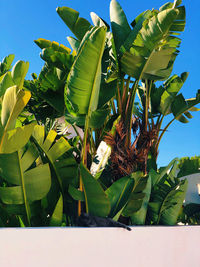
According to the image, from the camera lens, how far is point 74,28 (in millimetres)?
4441

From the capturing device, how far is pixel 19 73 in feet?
11.0

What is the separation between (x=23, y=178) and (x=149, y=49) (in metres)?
2.47

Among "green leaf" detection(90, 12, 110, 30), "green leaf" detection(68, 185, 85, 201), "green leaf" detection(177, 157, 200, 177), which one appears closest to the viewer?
"green leaf" detection(68, 185, 85, 201)

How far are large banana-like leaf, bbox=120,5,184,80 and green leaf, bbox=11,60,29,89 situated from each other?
1411 millimetres

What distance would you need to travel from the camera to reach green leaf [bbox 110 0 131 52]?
4.46m

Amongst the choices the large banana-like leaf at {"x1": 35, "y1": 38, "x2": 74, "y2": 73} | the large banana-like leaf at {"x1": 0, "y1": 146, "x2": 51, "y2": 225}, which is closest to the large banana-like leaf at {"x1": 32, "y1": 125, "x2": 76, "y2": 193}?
the large banana-like leaf at {"x1": 0, "y1": 146, "x2": 51, "y2": 225}

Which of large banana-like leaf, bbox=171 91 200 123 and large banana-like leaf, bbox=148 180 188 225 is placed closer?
large banana-like leaf, bbox=148 180 188 225

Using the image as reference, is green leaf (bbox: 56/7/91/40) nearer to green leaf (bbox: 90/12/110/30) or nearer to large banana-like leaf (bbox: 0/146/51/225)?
green leaf (bbox: 90/12/110/30)

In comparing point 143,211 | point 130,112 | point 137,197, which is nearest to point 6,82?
point 130,112

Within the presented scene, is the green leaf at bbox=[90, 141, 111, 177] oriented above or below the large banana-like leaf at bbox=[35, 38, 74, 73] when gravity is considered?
below
